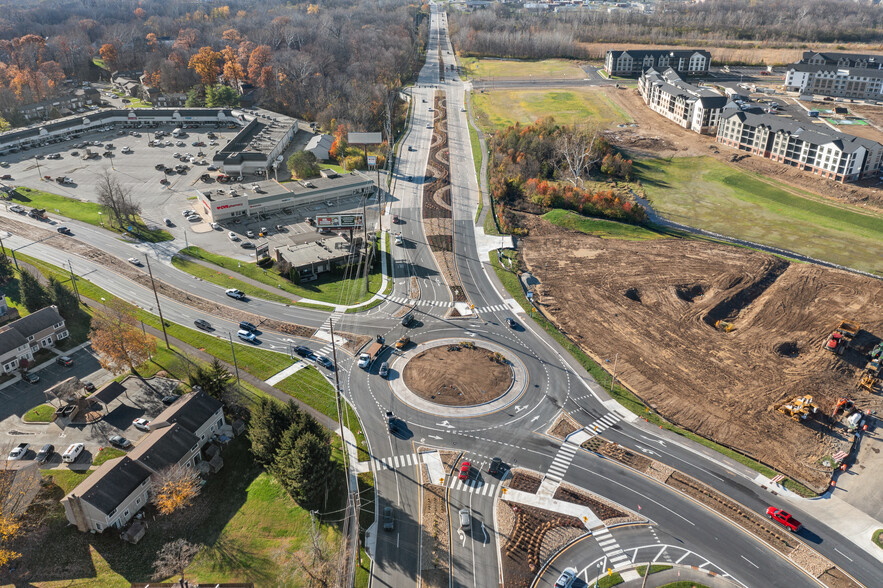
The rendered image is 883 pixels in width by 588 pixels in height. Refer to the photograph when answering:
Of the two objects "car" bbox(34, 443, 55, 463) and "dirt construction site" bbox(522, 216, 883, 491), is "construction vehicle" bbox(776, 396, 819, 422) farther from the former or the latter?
"car" bbox(34, 443, 55, 463)

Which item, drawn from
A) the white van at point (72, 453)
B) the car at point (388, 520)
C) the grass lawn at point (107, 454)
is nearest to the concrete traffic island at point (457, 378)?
the car at point (388, 520)

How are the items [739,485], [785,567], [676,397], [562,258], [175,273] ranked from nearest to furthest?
1. [785,567]
2. [739,485]
3. [676,397]
4. [175,273]
5. [562,258]

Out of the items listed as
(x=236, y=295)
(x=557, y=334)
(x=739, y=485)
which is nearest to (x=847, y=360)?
(x=739, y=485)

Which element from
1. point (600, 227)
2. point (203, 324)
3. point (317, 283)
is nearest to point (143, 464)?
point (203, 324)

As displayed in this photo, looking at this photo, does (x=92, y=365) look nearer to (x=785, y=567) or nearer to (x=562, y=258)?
(x=562, y=258)

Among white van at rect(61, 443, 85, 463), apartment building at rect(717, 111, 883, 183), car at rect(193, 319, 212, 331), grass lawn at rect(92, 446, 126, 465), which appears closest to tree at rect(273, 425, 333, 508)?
grass lawn at rect(92, 446, 126, 465)
